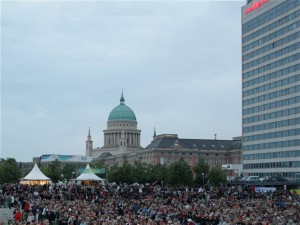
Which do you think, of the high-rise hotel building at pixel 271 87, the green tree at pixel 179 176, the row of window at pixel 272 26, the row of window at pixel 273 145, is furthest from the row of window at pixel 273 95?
the green tree at pixel 179 176

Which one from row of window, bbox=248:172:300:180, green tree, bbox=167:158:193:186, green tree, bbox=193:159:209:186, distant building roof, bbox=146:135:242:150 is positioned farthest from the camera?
distant building roof, bbox=146:135:242:150

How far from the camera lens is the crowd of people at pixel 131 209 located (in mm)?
33312

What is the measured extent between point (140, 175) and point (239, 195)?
6819 cm

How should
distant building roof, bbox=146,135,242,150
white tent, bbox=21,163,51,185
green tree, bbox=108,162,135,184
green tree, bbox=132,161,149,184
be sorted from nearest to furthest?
white tent, bbox=21,163,51,185 → green tree, bbox=132,161,149,184 → green tree, bbox=108,162,135,184 → distant building roof, bbox=146,135,242,150

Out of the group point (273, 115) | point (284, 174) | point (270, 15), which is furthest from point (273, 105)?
point (270, 15)

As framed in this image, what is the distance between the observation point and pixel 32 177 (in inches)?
2692

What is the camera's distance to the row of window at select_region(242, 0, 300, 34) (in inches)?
3979

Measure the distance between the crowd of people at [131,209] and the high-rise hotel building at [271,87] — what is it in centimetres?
4310

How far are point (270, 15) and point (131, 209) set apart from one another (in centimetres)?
7383

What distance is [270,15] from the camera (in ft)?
355

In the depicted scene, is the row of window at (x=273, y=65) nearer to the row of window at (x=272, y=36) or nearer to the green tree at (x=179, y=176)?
the row of window at (x=272, y=36)

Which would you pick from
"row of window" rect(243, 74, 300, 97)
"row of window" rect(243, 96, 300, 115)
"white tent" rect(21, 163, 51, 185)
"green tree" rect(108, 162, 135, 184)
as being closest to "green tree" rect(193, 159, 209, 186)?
"row of window" rect(243, 96, 300, 115)

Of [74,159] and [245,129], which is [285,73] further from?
[74,159]

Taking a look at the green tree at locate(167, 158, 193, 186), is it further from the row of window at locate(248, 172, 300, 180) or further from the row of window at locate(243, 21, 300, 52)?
the row of window at locate(243, 21, 300, 52)
